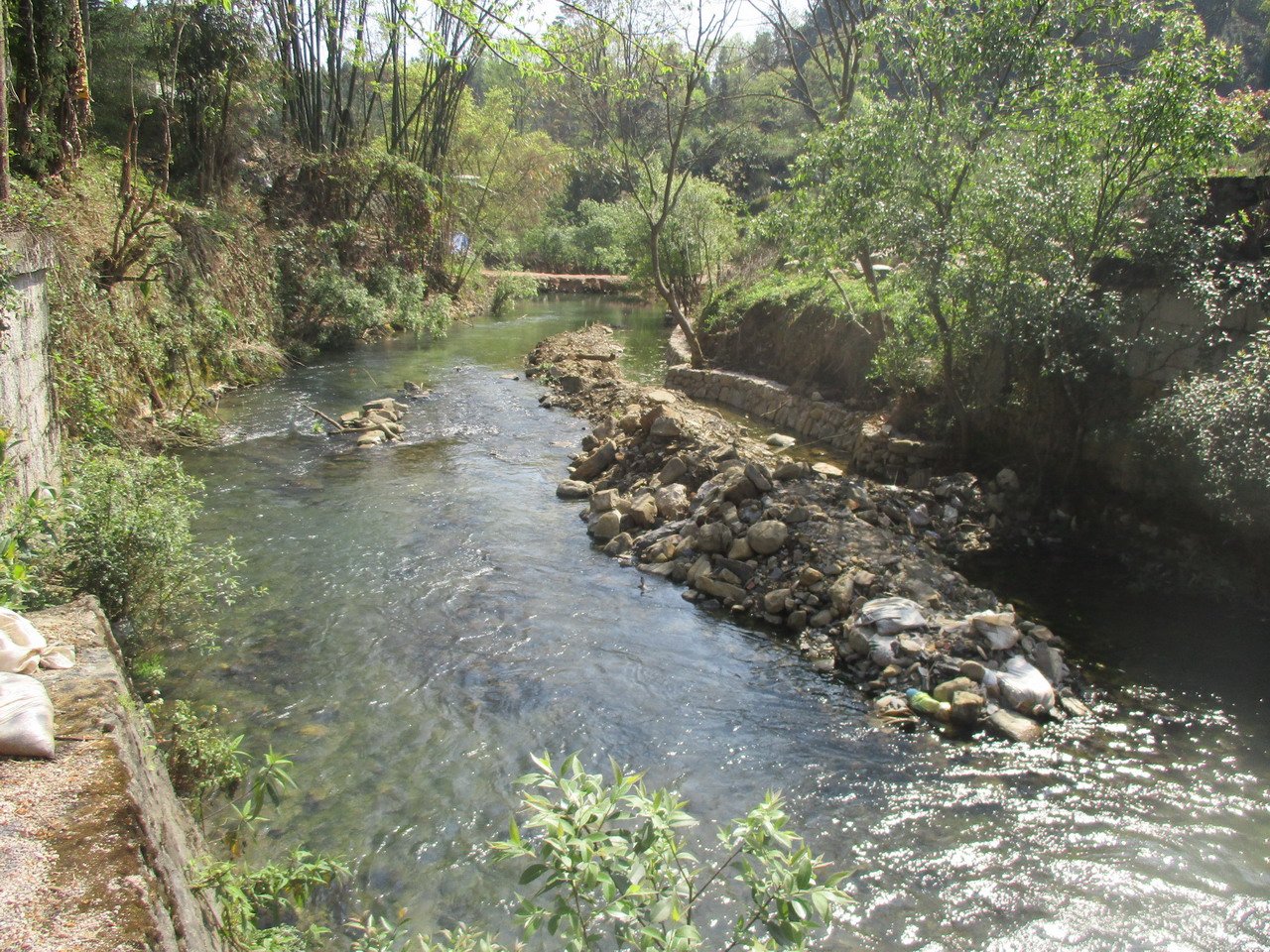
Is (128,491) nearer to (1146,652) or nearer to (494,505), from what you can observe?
(494,505)

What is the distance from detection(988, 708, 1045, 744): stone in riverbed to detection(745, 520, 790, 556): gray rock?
301cm

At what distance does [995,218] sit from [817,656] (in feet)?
19.6

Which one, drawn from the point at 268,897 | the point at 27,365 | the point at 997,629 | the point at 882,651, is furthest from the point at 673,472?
the point at 268,897

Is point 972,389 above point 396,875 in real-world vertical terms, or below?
above

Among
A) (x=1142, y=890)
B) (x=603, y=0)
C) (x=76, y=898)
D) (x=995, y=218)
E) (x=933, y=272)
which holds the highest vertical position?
(x=603, y=0)

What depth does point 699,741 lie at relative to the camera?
19.8ft

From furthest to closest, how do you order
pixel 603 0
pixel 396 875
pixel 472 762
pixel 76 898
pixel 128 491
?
1. pixel 603 0
2. pixel 128 491
3. pixel 472 762
4. pixel 396 875
5. pixel 76 898

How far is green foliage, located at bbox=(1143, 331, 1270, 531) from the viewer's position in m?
7.53

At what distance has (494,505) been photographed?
11.2 meters

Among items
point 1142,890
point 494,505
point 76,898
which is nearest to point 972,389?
point 494,505

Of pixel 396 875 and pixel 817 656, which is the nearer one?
pixel 396 875

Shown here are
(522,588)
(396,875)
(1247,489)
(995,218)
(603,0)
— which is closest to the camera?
(396,875)

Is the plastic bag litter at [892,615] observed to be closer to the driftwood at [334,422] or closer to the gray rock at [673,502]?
the gray rock at [673,502]

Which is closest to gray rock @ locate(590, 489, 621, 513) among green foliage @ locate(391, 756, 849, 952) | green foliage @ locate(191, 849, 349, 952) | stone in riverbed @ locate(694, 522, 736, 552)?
stone in riverbed @ locate(694, 522, 736, 552)
